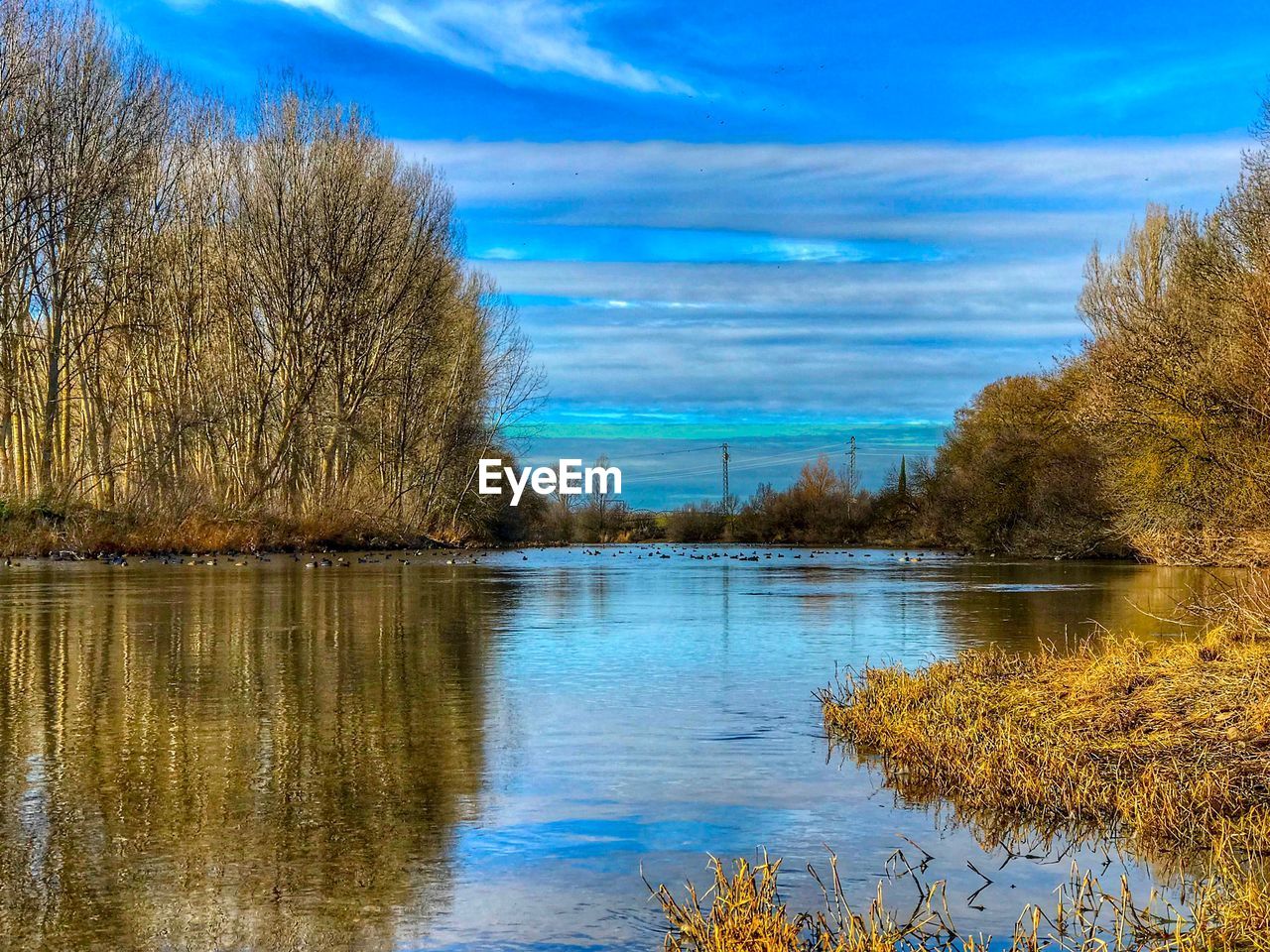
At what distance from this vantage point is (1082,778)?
8.26 m

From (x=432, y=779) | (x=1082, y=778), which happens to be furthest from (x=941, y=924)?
(x=432, y=779)

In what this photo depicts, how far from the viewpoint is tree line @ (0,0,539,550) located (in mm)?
42188

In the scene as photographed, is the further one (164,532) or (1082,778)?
(164,532)

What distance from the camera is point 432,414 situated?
2411 inches

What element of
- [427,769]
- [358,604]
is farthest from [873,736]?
[358,604]

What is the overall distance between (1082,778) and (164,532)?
128 ft

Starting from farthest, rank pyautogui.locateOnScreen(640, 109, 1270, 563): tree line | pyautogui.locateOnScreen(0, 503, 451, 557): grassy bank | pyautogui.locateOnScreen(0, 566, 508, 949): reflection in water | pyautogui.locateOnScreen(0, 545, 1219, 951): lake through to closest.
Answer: pyautogui.locateOnScreen(0, 503, 451, 557): grassy bank < pyautogui.locateOnScreen(640, 109, 1270, 563): tree line < pyautogui.locateOnScreen(0, 545, 1219, 951): lake < pyautogui.locateOnScreen(0, 566, 508, 949): reflection in water

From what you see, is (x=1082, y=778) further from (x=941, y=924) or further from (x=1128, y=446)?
(x=1128, y=446)

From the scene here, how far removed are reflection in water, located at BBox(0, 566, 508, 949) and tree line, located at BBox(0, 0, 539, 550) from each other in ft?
88.0

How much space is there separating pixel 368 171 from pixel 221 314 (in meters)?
7.95

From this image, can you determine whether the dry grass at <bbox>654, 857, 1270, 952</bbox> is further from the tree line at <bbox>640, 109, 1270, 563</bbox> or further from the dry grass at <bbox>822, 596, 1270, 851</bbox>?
the tree line at <bbox>640, 109, 1270, 563</bbox>

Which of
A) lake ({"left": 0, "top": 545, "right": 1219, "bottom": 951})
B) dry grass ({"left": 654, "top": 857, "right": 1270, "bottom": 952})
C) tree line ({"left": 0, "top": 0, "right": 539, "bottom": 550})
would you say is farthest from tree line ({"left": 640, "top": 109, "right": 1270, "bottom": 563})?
tree line ({"left": 0, "top": 0, "right": 539, "bottom": 550})

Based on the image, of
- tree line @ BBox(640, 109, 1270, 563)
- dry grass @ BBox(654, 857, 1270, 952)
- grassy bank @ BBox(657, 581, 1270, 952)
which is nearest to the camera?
dry grass @ BBox(654, 857, 1270, 952)

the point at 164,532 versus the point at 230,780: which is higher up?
the point at 164,532
